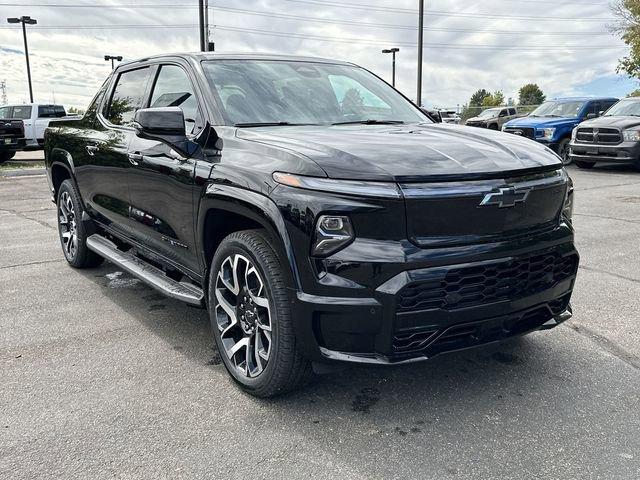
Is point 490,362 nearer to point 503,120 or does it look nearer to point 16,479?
point 16,479

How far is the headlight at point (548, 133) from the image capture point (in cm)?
1526

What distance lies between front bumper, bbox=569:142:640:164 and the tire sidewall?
489 inches

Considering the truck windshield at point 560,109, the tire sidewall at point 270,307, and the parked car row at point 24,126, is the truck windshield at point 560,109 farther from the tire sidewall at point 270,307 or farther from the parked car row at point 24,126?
the tire sidewall at point 270,307

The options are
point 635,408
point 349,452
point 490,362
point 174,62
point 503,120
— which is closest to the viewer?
point 349,452

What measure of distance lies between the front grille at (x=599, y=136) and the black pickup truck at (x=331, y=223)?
36.4 feet

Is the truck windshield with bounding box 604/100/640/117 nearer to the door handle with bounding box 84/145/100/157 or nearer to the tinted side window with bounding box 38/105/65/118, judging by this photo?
the door handle with bounding box 84/145/100/157

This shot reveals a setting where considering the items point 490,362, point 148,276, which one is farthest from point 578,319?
point 148,276

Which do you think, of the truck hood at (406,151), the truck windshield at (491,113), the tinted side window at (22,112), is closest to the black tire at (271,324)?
the truck hood at (406,151)

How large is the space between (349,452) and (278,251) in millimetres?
943

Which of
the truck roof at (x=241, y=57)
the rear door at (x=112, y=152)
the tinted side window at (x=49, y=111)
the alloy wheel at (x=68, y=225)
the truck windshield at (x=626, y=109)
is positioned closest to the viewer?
the truck roof at (x=241, y=57)

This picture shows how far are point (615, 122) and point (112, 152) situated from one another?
12.3m

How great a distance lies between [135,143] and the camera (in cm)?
409

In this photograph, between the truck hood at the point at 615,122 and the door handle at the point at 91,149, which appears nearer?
the door handle at the point at 91,149

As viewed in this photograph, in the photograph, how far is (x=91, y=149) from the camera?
4.77 m
